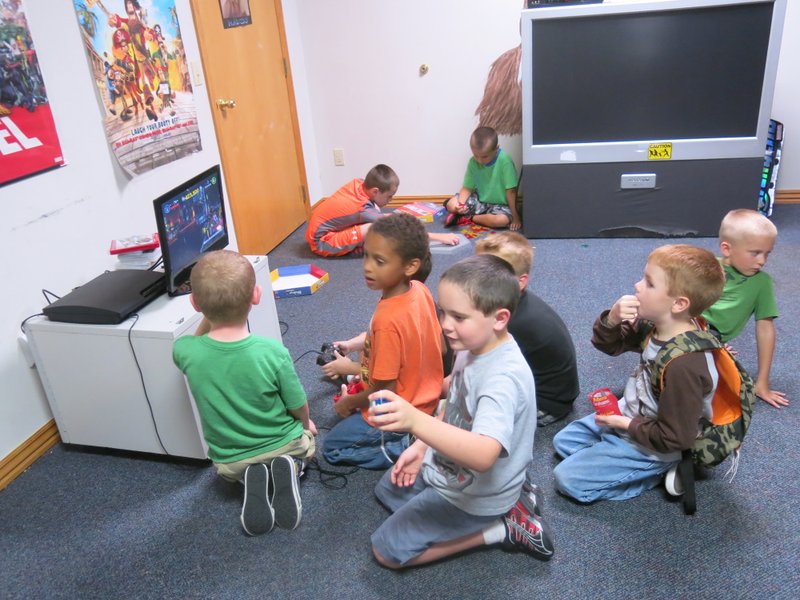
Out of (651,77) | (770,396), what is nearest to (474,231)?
(651,77)

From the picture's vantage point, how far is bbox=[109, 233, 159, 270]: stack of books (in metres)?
2.29

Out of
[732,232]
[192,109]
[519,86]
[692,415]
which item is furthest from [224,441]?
[519,86]

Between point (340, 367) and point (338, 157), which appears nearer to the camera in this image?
point (340, 367)

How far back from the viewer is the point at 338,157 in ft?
14.4

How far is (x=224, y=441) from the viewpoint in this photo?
1703 millimetres

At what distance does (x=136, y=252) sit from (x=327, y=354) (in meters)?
0.78

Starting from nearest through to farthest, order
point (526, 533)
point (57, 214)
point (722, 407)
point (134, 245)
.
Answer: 1. point (526, 533)
2. point (722, 407)
3. point (57, 214)
4. point (134, 245)

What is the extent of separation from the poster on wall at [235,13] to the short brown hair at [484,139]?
4.63 feet

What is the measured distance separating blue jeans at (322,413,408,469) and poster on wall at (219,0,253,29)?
234 centimetres

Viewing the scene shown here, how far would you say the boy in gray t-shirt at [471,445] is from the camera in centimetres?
115

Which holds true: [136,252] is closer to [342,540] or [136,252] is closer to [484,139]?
[342,540]

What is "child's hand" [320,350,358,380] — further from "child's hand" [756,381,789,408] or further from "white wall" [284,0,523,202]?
"white wall" [284,0,523,202]

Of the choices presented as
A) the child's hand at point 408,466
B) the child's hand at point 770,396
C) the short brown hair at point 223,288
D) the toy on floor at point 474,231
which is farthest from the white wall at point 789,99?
the short brown hair at point 223,288

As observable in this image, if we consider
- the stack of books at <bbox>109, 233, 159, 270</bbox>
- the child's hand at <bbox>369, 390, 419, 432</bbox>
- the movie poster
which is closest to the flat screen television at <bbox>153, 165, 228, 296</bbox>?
the stack of books at <bbox>109, 233, 159, 270</bbox>
